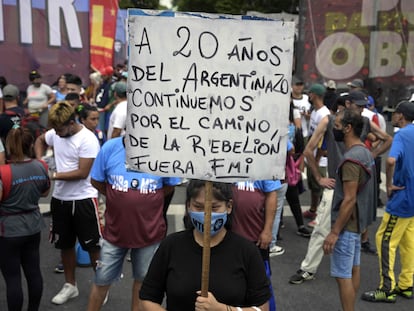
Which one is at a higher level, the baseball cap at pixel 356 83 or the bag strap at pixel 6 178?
the baseball cap at pixel 356 83

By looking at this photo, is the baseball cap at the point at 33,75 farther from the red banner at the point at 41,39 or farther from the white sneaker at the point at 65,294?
the white sneaker at the point at 65,294

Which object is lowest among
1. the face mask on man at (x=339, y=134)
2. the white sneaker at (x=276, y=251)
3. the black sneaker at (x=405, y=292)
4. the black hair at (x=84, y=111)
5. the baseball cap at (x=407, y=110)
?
the white sneaker at (x=276, y=251)

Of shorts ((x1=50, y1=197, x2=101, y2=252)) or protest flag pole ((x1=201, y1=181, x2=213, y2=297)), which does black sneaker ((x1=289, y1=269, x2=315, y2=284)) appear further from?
protest flag pole ((x1=201, y1=181, x2=213, y2=297))

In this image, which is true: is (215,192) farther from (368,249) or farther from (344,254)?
(368,249)

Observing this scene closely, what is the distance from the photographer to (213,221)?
7.60ft

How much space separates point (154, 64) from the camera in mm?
2166

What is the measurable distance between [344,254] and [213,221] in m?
1.79

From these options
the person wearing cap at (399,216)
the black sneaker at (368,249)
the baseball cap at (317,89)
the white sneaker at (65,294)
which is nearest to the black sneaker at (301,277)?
the person wearing cap at (399,216)

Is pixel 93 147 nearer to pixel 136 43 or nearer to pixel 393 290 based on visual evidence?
pixel 136 43

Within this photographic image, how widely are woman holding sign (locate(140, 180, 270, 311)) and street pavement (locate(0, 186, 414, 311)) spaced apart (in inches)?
86.6

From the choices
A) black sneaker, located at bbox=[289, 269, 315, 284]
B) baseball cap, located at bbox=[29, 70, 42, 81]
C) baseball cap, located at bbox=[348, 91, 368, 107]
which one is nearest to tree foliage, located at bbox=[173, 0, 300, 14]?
baseball cap, located at bbox=[29, 70, 42, 81]

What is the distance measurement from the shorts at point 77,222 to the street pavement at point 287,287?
568 mm

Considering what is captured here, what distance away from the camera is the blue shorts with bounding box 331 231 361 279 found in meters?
3.74

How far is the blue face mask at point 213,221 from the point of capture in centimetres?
232
